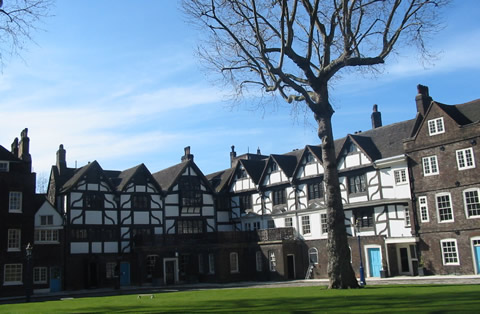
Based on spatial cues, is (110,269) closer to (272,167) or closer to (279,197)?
(279,197)

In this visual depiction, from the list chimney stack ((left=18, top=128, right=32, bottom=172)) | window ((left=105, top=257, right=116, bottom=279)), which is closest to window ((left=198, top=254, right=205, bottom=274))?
window ((left=105, top=257, right=116, bottom=279))

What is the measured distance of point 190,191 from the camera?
1869 inches

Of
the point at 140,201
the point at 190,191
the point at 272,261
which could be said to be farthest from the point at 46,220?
the point at 272,261

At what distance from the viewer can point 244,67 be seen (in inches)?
935

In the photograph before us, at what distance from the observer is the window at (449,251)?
31.6 meters

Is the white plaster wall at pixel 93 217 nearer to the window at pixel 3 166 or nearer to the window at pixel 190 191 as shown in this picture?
the window at pixel 3 166

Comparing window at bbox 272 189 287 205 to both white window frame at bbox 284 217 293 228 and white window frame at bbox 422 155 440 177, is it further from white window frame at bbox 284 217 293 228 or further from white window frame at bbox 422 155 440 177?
white window frame at bbox 422 155 440 177

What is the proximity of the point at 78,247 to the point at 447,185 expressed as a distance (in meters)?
28.2

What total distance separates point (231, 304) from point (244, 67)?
11502 millimetres

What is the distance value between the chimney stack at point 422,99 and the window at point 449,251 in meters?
8.98

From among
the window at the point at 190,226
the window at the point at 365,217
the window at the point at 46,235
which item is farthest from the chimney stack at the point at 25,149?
the window at the point at 365,217

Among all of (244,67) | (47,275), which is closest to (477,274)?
(244,67)

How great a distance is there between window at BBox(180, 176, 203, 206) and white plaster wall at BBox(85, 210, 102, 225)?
25.8 ft

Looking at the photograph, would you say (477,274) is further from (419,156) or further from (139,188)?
(139,188)
